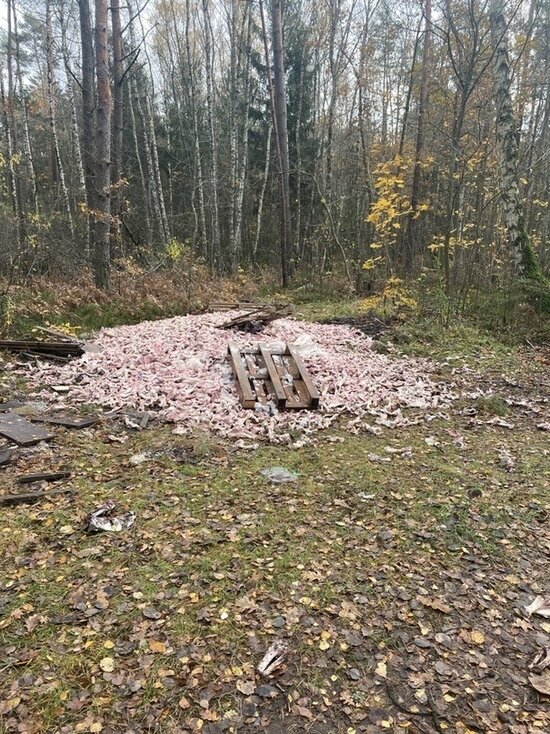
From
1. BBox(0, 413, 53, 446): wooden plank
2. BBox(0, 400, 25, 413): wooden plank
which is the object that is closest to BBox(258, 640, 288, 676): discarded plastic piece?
BBox(0, 413, 53, 446): wooden plank

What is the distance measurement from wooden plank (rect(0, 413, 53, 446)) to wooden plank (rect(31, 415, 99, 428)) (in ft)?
0.49

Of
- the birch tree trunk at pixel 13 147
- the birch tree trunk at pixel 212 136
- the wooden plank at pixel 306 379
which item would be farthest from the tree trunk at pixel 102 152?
the birch tree trunk at pixel 212 136

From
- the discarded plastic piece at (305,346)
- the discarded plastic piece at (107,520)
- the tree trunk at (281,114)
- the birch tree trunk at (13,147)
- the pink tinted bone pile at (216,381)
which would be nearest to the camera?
the discarded plastic piece at (107,520)

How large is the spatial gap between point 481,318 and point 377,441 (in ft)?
19.2

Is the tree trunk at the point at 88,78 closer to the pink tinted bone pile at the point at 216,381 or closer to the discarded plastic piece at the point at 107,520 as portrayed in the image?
the pink tinted bone pile at the point at 216,381

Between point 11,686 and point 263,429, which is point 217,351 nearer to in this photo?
point 263,429

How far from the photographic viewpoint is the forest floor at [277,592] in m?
2.22

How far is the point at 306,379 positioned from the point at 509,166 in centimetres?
684

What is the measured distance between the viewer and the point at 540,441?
5.20 metres

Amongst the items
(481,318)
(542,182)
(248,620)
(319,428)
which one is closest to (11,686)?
(248,620)

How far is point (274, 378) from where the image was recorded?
623cm

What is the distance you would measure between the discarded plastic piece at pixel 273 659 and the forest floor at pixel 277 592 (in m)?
0.04

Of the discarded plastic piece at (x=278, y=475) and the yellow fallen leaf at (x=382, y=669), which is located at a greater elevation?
the discarded plastic piece at (x=278, y=475)

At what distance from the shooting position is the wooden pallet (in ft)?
19.1
